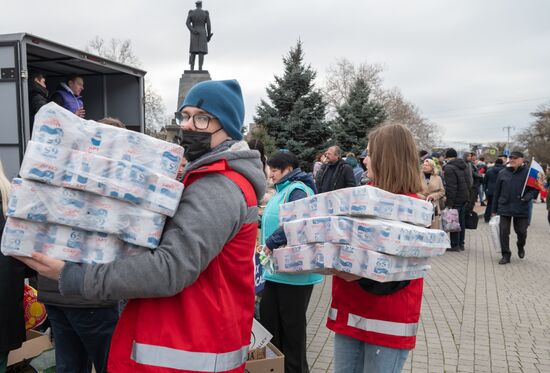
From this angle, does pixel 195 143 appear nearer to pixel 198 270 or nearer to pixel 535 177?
pixel 198 270

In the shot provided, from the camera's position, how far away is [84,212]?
172cm

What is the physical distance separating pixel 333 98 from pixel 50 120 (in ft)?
186

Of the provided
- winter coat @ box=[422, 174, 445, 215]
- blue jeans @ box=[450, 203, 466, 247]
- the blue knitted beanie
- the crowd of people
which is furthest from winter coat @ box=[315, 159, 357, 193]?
the blue knitted beanie

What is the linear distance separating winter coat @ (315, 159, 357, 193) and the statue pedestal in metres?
9.62

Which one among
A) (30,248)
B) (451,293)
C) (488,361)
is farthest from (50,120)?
(451,293)

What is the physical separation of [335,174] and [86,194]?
7.20 meters

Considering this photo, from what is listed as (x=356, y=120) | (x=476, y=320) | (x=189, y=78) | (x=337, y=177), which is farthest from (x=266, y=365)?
(x=356, y=120)

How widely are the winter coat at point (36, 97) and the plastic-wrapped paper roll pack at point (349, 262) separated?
14.2 ft

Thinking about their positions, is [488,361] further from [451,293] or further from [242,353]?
[242,353]

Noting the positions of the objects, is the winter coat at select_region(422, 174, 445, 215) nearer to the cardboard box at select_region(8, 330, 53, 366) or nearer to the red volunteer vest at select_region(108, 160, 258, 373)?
the cardboard box at select_region(8, 330, 53, 366)

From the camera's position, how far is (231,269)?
6.44 feet

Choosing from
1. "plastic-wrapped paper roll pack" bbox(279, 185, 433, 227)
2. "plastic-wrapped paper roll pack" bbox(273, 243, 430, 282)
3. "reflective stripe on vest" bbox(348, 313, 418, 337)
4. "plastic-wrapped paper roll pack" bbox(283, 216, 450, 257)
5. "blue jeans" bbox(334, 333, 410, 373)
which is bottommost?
"blue jeans" bbox(334, 333, 410, 373)

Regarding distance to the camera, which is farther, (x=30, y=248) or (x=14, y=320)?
(x=14, y=320)

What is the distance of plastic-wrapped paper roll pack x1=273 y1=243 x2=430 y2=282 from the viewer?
2.22 meters
